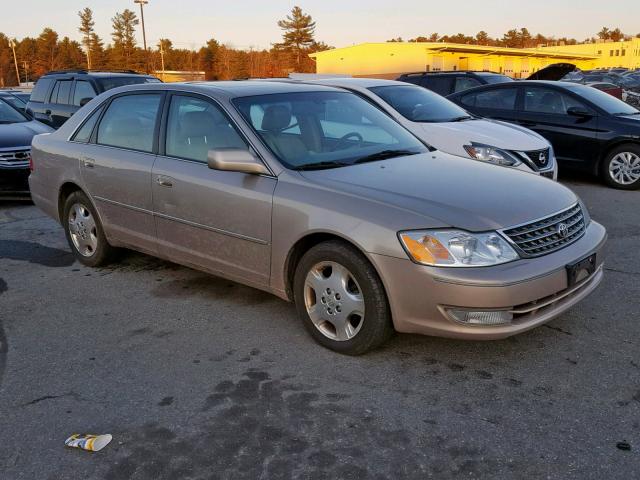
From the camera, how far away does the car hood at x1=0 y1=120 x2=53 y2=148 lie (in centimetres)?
846

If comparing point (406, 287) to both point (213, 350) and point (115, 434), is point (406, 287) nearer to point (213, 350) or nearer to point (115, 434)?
point (213, 350)

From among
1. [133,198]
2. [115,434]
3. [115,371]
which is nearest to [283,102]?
[133,198]

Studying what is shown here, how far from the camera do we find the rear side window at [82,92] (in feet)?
38.2

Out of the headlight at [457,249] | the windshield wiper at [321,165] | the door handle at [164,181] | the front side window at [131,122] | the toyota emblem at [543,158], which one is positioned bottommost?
the toyota emblem at [543,158]

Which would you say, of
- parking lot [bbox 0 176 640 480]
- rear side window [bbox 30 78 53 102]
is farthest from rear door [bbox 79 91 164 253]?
rear side window [bbox 30 78 53 102]

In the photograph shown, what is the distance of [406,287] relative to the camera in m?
3.40

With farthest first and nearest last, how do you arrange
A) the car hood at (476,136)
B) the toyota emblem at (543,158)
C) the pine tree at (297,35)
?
the pine tree at (297,35) < the toyota emblem at (543,158) < the car hood at (476,136)

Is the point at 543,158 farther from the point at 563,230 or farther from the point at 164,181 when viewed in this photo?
the point at 164,181

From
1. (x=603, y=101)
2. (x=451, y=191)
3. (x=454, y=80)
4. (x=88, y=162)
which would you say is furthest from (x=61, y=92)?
(x=451, y=191)

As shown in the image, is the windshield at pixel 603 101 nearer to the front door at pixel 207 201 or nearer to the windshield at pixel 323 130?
the windshield at pixel 323 130

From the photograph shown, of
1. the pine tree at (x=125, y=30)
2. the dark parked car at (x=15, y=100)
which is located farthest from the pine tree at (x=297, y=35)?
the dark parked car at (x=15, y=100)

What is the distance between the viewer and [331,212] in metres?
3.64

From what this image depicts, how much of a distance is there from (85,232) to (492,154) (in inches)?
175

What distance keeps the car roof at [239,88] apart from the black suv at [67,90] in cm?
718
